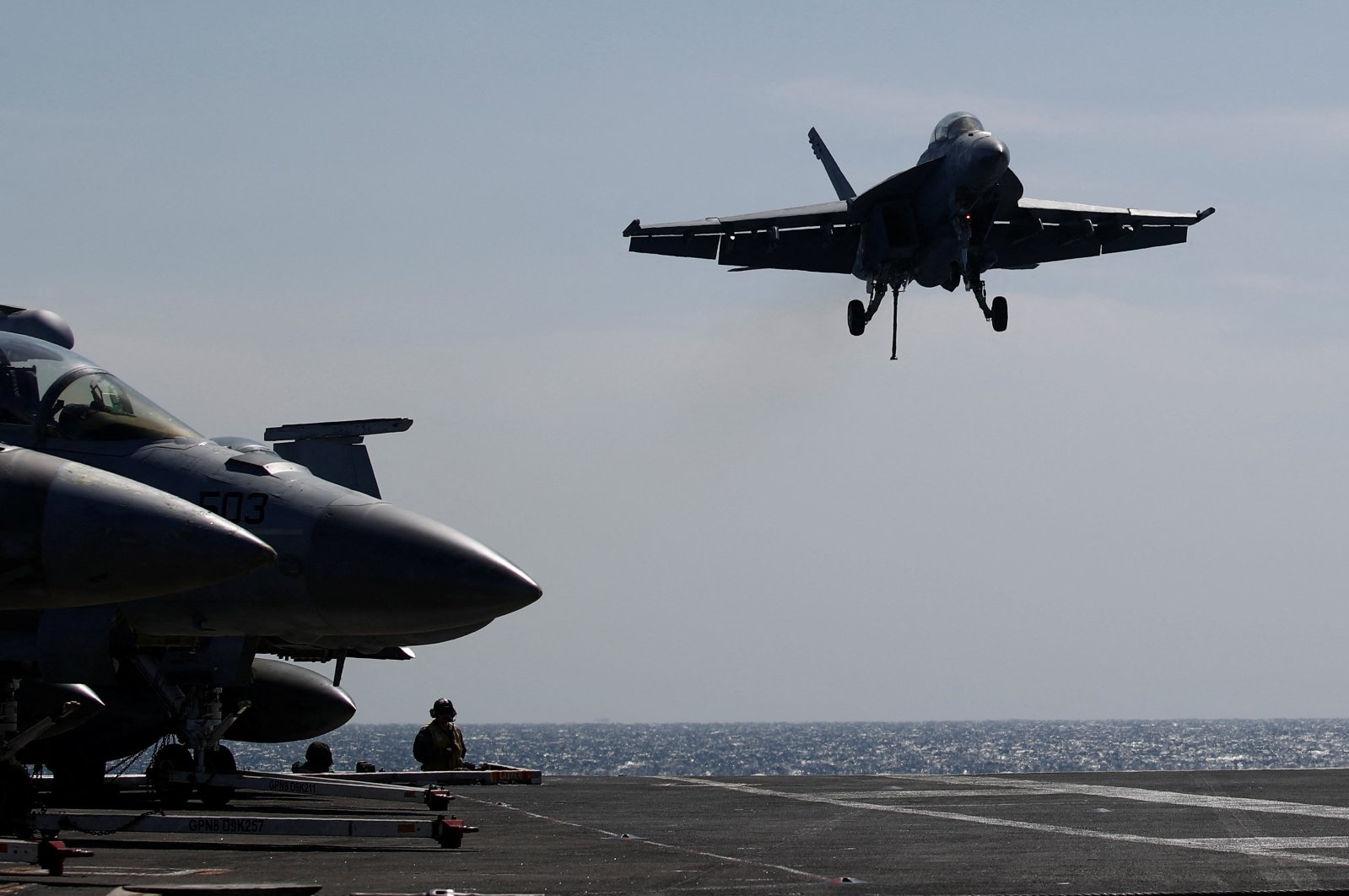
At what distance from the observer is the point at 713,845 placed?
11844mm

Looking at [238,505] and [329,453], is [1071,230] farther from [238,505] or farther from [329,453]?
[238,505]

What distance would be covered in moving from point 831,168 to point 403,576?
34.2 m

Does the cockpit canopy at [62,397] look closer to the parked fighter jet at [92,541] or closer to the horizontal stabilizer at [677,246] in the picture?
the parked fighter jet at [92,541]

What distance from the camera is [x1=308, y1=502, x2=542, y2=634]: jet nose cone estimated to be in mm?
11289

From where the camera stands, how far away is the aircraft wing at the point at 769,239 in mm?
35469

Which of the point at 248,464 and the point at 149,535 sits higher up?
the point at 248,464

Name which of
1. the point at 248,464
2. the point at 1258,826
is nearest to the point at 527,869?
the point at 248,464

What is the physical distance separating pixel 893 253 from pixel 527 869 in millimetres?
25692

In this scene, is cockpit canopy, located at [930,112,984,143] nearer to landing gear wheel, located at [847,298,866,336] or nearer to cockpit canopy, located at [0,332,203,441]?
landing gear wheel, located at [847,298,866,336]

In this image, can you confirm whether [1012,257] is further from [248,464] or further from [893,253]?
[248,464]

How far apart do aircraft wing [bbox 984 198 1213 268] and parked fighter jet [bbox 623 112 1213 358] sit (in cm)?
3

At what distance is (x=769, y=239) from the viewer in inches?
1406

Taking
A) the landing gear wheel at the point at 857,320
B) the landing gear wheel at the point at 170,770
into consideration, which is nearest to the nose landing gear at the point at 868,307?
the landing gear wheel at the point at 857,320

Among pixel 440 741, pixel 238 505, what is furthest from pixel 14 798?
pixel 440 741
